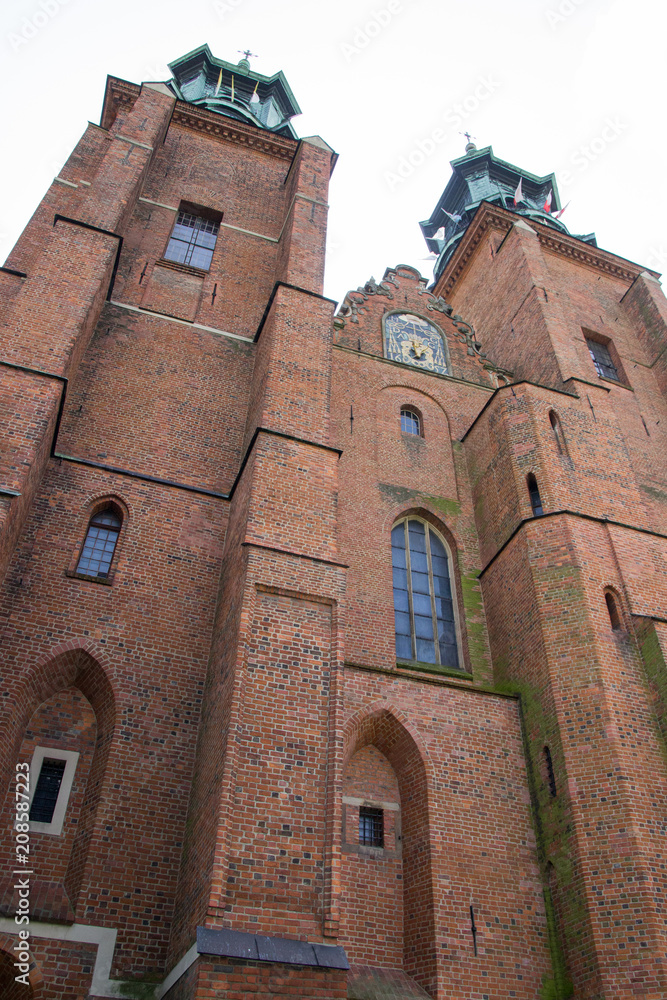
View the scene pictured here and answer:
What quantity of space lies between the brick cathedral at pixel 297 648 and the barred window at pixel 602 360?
286cm

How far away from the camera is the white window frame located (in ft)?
25.7

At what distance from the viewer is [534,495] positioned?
40.2 ft

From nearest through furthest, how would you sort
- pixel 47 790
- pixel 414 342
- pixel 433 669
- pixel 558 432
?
pixel 47 790, pixel 433 669, pixel 558 432, pixel 414 342

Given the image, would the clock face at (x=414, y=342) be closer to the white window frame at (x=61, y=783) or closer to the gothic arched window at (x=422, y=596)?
the gothic arched window at (x=422, y=596)

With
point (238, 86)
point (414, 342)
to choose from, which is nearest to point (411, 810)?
point (414, 342)

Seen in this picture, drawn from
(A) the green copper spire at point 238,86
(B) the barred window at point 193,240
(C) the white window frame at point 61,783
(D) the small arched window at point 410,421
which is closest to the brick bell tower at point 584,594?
(D) the small arched window at point 410,421

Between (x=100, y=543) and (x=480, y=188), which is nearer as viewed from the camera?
(x=100, y=543)

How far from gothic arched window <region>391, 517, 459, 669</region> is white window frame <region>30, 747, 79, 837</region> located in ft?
16.8

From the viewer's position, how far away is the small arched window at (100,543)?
9781 mm

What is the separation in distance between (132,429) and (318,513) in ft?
12.5

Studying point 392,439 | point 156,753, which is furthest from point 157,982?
point 392,439

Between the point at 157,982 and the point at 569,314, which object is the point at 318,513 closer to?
the point at 157,982

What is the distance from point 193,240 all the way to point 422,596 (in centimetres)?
950

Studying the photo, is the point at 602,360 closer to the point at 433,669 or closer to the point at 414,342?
the point at 414,342
